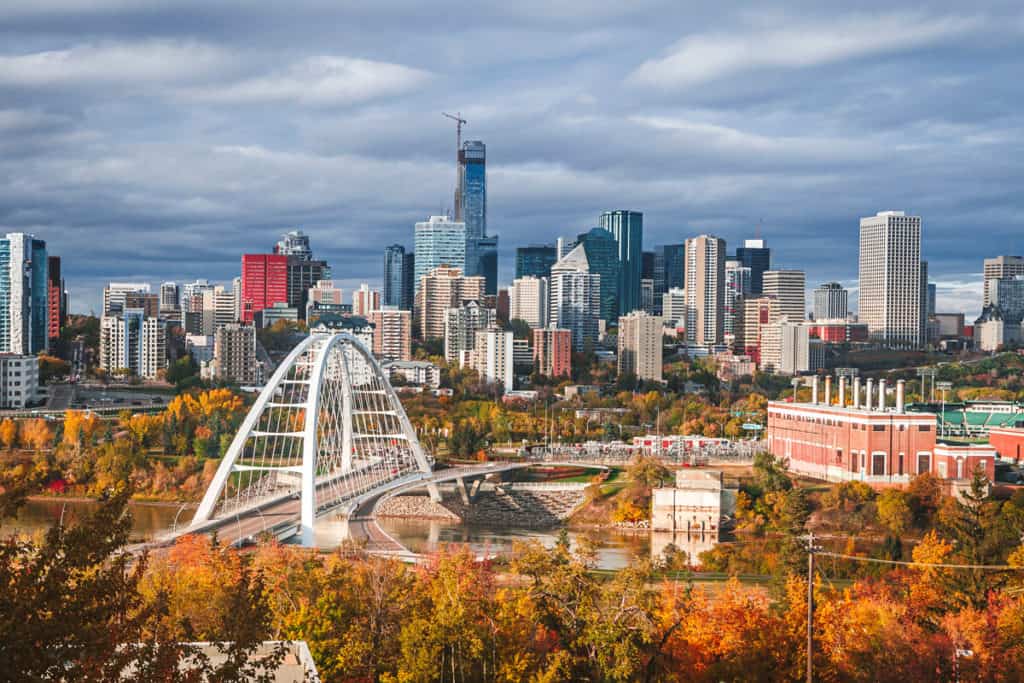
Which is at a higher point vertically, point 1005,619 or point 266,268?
point 266,268

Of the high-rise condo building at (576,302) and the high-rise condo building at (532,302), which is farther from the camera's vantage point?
the high-rise condo building at (532,302)

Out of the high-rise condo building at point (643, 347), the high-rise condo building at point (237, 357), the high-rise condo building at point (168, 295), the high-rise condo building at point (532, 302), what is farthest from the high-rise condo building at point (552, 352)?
the high-rise condo building at point (168, 295)

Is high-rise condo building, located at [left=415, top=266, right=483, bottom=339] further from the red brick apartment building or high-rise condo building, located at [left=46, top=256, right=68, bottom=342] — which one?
the red brick apartment building

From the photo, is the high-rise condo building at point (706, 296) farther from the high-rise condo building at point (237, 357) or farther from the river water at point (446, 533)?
the river water at point (446, 533)

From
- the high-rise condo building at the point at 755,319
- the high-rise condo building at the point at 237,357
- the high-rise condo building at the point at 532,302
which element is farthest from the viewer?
the high-rise condo building at the point at 532,302

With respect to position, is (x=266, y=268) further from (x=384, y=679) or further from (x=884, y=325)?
(x=384, y=679)

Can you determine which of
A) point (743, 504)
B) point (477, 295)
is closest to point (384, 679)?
point (743, 504)

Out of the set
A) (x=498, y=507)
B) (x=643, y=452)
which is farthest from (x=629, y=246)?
(x=498, y=507)
